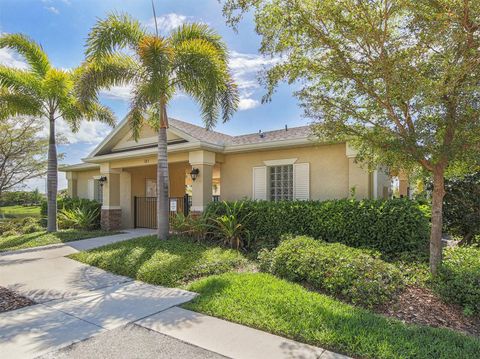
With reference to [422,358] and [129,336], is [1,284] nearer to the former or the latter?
[129,336]

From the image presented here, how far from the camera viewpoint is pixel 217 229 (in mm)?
9930

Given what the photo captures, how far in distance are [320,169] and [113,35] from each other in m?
7.79

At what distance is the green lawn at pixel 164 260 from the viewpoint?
6.72 m

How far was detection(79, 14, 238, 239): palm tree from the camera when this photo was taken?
8.47 m

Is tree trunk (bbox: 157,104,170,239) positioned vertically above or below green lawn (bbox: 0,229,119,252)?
above

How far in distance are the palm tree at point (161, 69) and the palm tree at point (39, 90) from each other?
2023 mm

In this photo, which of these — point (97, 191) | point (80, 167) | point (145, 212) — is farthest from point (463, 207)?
point (80, 167)

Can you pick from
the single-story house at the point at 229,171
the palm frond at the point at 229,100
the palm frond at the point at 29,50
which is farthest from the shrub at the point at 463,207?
the palm frond at the point at 29,50

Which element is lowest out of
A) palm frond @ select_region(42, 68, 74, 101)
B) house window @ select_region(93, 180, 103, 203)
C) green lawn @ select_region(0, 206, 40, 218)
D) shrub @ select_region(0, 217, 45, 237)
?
green lawn @ select_region(0, 206, 40, 218)

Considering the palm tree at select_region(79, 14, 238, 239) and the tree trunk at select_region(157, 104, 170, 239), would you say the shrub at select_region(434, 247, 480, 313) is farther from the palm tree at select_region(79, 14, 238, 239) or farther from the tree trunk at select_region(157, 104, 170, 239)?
the tree trunk at select_region(157, 104, 170, 239)

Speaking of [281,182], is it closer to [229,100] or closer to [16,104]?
[229,100]

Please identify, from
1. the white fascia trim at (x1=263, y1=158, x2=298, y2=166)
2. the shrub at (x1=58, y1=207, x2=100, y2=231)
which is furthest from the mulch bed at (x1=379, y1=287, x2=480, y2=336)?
the shrub at (x1=58, y1=207, x2=100, y2=231)

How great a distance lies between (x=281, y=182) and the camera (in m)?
11.3

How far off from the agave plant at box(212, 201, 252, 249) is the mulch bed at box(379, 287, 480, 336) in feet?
16.6
